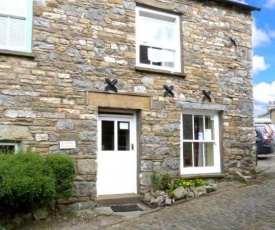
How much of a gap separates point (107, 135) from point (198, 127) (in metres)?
2.60

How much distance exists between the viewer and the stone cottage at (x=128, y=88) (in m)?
6.61

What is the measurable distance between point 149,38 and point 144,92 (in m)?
1.45

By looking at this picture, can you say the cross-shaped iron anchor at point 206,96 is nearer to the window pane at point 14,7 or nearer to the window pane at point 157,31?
the window pane at point 157,31

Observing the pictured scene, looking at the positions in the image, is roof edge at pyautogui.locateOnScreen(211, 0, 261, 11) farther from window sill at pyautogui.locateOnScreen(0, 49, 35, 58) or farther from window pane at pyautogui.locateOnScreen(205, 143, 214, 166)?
window sill at pyautogui.locateOnScreen(0, 49, 35, 58)

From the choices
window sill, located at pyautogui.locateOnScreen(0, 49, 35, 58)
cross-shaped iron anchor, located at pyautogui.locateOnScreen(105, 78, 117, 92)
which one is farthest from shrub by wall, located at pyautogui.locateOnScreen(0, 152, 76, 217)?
window sill, located at pyautogui.locateOnScreen(0, 49, 35, 58)

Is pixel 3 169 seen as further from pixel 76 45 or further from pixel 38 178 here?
pixel 76 45

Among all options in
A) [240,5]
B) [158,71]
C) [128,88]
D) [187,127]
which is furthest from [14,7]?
[240,5]

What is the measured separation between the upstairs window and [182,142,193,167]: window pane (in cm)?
436

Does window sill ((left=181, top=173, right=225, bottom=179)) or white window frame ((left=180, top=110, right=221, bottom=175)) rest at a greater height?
white window frame ((left=180, top=110, right=221, bottom=175))

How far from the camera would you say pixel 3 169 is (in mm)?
5168

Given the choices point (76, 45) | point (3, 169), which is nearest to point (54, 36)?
point (76, 45)

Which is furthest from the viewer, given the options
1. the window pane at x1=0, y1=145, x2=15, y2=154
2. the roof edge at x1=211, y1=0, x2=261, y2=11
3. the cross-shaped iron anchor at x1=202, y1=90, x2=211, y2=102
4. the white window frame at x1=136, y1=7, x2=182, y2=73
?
the roof edge at x1=211, y1=0, x2=261, y2=11

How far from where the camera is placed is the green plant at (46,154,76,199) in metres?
5.91

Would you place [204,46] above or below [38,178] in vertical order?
above
